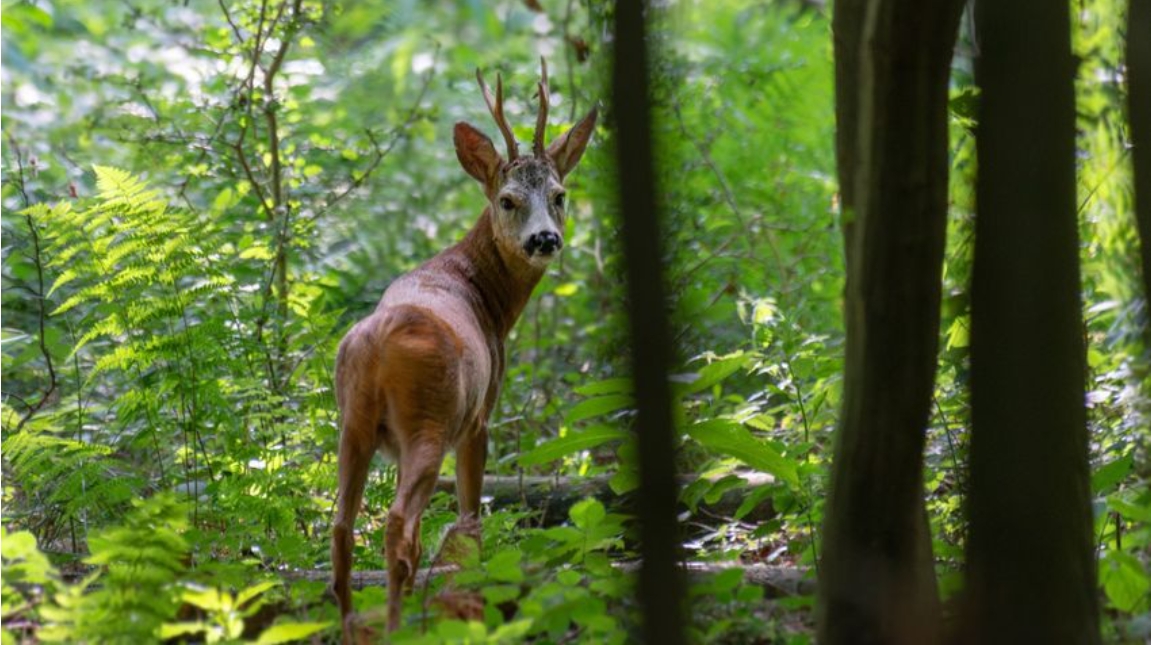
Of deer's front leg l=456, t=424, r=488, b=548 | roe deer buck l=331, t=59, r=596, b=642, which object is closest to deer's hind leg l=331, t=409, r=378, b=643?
roe deer buck l=331, t=59, r=596, b=642

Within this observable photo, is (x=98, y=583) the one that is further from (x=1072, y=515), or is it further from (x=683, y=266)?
(x=683, y=266)

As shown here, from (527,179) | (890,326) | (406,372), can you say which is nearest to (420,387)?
(406,372)

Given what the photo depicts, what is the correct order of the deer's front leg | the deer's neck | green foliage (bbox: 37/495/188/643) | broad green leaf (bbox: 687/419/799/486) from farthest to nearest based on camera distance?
Result: 1. the deer's neck
2. the deer's front leg
3. broad green leaf (bbox: 687/419/799/486)
4. green foliage (bbox: 37/495/188/643)

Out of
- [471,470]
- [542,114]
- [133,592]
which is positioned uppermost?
[542,114]

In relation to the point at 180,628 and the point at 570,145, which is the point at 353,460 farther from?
the point at 570,145

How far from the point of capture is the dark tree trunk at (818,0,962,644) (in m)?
3.17

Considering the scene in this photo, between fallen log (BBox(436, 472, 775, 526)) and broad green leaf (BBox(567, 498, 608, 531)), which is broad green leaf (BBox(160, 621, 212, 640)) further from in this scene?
fallen log (BBox(436, 472, 775, 526))

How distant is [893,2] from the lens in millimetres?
3123

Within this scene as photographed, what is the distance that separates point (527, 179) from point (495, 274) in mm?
539

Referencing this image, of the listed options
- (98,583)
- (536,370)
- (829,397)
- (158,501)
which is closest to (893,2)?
(158,501)

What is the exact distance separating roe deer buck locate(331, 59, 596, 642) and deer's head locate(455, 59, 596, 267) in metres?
0.01

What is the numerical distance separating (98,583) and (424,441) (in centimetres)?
131

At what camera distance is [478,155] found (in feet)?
25.2

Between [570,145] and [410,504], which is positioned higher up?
[570,145]
